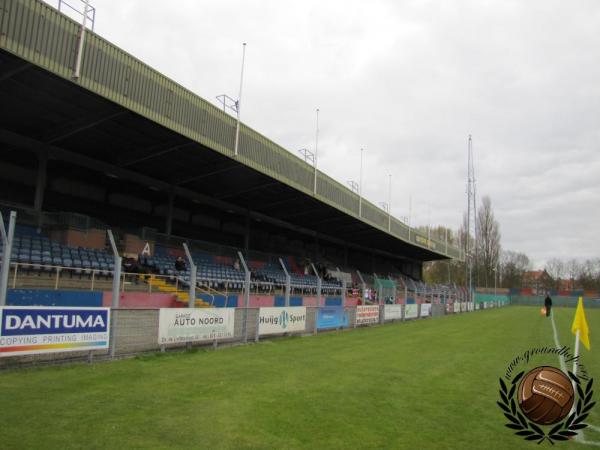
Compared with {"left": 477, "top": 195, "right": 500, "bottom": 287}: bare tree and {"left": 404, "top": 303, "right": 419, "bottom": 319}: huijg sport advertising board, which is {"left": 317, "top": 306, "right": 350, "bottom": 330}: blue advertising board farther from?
{"left": 477, "top": 195, "right": 500, "bottom": 287}: bare tree

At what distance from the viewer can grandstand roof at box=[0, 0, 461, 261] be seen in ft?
48.9

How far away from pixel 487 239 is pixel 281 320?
261 ft

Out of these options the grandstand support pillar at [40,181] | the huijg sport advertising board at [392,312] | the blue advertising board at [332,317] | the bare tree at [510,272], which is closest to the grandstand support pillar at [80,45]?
the grandstand support pillar at [40,181]

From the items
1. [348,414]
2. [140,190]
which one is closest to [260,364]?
[348,414]

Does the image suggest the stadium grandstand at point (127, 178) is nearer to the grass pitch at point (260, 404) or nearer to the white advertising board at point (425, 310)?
the white advertising board at point (425, 310)

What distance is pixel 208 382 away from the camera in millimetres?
9516

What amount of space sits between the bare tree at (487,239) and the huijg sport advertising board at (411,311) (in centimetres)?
5944

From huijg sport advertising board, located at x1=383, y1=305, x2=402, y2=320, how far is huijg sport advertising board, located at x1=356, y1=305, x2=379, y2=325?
133cm

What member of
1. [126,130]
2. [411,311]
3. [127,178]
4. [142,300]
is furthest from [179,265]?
[411,311]

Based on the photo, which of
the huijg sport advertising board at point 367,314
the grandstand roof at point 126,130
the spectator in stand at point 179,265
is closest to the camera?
the grandstand roof at point 126,130

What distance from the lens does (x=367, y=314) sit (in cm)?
2612

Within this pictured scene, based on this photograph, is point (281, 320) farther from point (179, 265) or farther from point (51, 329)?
point (51, 329)

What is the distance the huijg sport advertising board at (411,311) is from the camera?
32.6 metres

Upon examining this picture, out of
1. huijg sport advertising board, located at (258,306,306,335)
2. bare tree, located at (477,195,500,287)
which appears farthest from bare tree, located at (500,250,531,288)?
huijg sport advertising board, located at (258,306,306,335)
